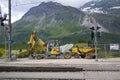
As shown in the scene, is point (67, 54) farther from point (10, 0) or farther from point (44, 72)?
point (44, 72)

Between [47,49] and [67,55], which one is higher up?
[47,49]

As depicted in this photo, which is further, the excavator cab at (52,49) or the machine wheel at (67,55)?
the excavator cab at (52,49)

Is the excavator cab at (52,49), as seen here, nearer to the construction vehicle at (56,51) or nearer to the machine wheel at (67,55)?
the construction vehicle at (56,51)

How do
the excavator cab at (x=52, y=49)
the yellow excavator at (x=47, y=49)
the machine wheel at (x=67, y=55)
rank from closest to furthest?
1. the machine wheel at (x=67, y=55)
2. the excavator cab at (x=52, y=49)
3. the yellow excavator at (x=47, y=49)

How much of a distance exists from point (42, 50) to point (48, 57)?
3.49 meters

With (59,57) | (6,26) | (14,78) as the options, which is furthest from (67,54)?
(14,78)

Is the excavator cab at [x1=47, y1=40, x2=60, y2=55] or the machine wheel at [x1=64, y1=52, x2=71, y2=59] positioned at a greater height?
the excavator cab at [x1=47, y1=40, x2=60, y2=55]

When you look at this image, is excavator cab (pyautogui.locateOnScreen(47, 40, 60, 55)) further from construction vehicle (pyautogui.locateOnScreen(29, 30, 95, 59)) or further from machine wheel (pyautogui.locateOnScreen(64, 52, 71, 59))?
machine wheel (pyautogui.locateOnScreen(64, 52, 71, 59))

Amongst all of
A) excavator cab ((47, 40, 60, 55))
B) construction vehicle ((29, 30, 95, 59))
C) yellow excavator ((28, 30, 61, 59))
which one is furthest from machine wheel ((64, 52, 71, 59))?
excavator cab ((47, 40, 60, 55))

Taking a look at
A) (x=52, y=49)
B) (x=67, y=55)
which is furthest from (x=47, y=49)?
(x=67, y=55)

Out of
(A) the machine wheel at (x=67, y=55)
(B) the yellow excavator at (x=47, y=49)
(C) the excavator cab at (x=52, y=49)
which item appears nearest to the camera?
(A) the machine wheel at (x=67, y=55)

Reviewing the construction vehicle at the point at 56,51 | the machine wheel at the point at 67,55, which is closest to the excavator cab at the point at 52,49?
the construction vehicle at the point at 56,51

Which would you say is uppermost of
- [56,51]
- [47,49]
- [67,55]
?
[47,49]

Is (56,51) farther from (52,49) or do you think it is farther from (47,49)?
(47,49)
